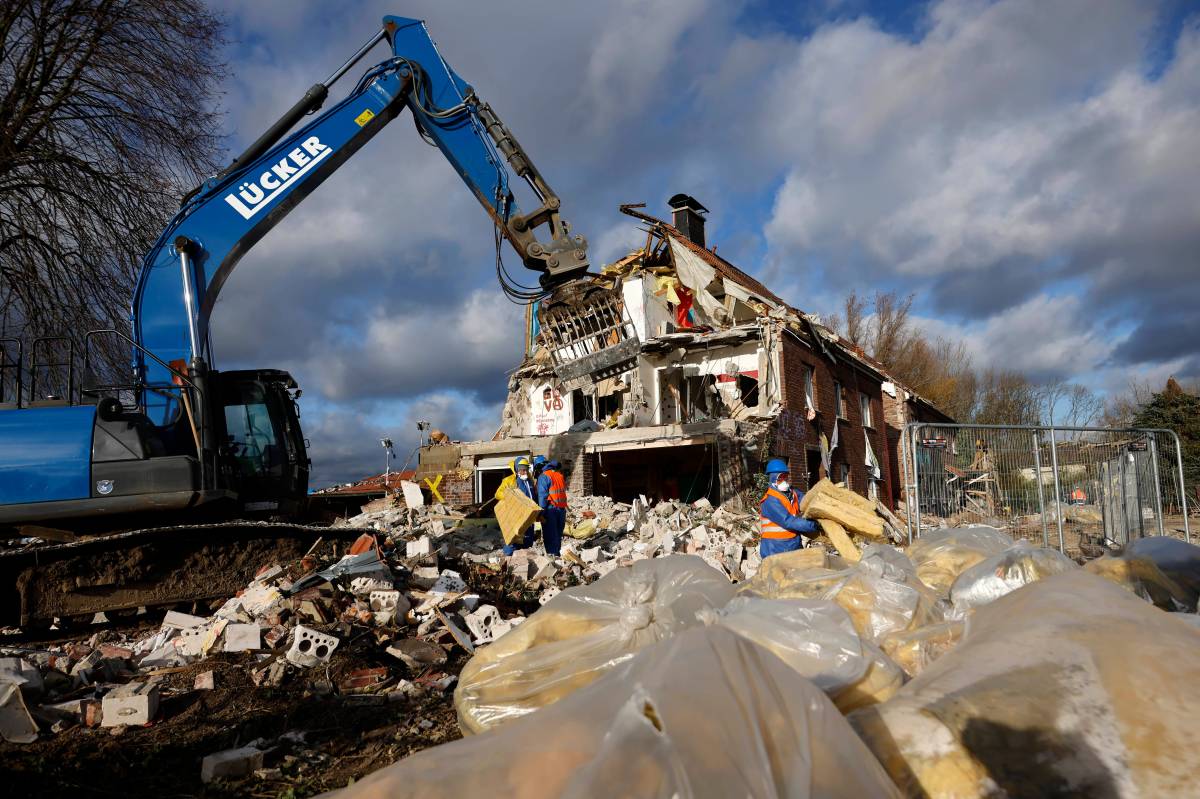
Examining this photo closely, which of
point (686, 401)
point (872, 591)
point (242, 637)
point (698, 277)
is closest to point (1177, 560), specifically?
point (872, 591)

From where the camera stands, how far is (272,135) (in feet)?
27.6

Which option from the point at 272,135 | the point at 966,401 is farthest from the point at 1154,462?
the point at 966,401

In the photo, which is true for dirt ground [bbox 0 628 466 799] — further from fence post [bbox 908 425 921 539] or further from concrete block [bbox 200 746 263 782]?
fence post [bbox 908 425 921 539]

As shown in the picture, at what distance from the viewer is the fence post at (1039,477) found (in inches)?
329

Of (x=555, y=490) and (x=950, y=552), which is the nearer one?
(x=950, y=552)

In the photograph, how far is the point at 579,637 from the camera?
298cm

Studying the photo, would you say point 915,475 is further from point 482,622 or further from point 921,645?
point 921,645

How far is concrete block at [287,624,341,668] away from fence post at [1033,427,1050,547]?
7.29 metres

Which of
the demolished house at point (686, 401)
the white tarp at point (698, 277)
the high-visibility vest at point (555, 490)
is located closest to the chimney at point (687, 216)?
the demolished house at point (686, 401)

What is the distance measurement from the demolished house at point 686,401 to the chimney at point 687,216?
0.04 meters

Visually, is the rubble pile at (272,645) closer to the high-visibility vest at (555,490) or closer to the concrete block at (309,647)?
the concrete block at (309,647)

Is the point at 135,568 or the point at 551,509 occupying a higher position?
the point at 551,509

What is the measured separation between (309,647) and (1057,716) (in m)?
5.19

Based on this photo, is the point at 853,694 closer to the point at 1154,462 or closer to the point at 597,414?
the point at 1154,462
